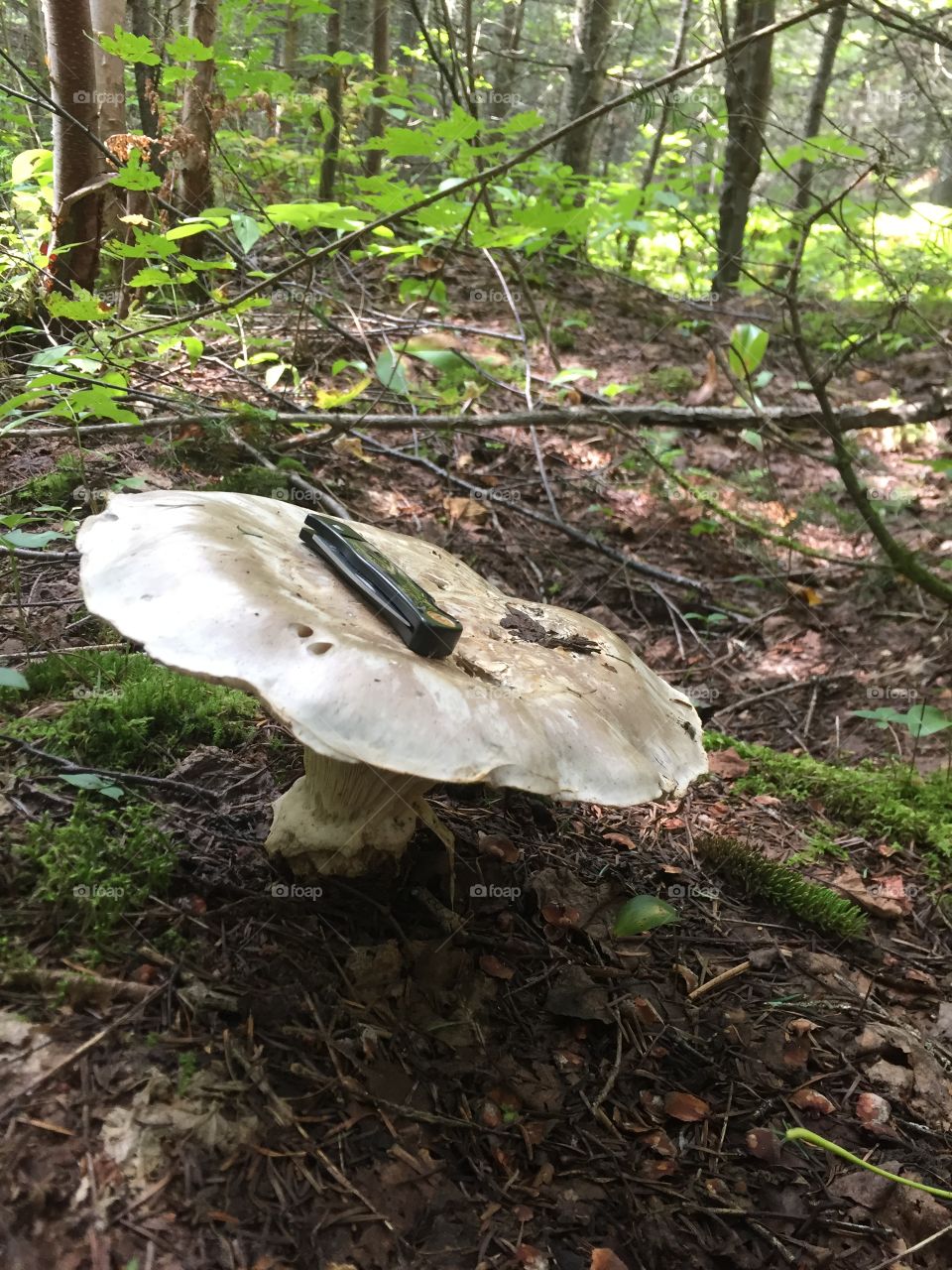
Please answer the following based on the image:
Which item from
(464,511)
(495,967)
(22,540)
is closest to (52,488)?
(22,540)

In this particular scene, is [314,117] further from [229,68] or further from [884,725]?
[884,725]

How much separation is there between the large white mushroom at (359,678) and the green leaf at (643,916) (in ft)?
1.92

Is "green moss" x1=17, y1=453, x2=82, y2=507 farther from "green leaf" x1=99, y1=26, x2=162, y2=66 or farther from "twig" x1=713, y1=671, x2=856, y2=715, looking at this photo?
"twig" x1=713, y1=671, x2=856, y2=715

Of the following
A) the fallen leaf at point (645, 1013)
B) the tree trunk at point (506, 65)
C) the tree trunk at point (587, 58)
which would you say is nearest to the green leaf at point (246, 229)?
the fallen leaf at point (645, 1013)

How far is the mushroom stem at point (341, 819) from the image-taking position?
224cm

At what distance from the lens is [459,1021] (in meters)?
2.13

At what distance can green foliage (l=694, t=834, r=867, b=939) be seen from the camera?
2.90 metres

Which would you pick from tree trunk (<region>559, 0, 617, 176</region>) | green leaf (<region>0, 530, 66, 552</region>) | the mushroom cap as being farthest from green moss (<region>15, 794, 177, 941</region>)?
tree trunk (<region>559, 0, 617, 176</region>)

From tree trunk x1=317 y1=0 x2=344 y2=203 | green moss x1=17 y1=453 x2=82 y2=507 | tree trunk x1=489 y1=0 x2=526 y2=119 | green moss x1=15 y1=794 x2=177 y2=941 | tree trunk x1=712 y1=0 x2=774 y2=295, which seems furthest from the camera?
tree trunk x1=489 y1=0 x2=526 y2=119

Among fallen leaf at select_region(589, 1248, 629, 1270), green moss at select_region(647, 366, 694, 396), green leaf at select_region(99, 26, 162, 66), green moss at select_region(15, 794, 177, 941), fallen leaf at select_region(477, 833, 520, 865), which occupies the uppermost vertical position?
green leaf at select_region(99, 26, 162, 66)

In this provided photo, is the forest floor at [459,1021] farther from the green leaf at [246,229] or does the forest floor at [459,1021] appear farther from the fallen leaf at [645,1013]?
the green leaf at [246,229]

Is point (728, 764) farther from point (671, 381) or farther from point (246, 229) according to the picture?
point (671, 381)

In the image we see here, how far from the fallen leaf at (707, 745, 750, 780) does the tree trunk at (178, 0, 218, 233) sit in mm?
4855

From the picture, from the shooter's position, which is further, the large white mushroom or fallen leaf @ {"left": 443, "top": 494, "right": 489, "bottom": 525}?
fallen leaf @ {"left": 443, "top": 494, "right": 489, "bottom": 525}
